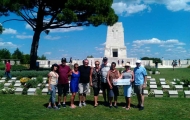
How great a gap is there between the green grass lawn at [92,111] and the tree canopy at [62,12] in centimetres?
1342

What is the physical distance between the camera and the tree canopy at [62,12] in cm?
2225

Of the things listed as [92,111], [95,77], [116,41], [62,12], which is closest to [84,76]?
[95,77]

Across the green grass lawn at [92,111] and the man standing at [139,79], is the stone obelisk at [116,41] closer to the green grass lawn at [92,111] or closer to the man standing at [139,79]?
the green grass lawn at [92,111]

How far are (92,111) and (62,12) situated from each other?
15.0 meters

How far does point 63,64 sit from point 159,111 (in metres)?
3.33

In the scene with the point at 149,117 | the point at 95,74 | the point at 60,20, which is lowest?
the point at 149,117

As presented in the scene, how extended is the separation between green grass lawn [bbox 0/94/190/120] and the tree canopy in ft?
44.0

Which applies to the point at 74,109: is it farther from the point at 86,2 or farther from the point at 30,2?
the point at 30,2

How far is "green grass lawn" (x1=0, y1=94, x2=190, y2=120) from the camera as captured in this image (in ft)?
25.3

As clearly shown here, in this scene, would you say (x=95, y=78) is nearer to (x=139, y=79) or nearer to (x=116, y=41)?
(x=139, y=79)

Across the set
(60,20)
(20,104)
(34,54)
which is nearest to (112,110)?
(20,104)

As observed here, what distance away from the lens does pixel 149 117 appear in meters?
7.75

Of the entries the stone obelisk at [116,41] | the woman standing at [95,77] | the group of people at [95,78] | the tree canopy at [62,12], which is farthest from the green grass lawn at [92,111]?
the stone obelisk at [116,41]

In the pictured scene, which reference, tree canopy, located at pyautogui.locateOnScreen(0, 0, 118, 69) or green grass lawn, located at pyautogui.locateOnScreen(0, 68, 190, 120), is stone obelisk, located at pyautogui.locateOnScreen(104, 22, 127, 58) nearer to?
tree canopy, located at pyautogui.locateOnScreen(0, 0, 118, 69)
